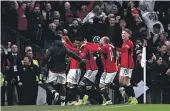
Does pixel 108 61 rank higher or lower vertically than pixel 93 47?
lower

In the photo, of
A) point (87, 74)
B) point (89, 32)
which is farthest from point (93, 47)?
point (89, 32)

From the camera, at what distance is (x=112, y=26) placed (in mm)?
16375

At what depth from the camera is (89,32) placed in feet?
53.2

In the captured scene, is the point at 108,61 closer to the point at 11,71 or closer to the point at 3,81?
the point at 11,71

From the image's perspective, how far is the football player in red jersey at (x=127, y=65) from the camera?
586 inches

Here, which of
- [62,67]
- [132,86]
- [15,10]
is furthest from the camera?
[15,10]

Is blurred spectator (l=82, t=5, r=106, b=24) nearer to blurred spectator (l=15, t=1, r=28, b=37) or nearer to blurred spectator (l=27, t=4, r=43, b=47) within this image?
blurred spectator (l=27, t=4, r=43, b=47)

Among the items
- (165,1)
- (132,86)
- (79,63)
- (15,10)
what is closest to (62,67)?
(79,63)

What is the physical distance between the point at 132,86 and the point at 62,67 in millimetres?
2200

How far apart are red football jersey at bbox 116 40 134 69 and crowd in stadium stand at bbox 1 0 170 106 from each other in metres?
0.39

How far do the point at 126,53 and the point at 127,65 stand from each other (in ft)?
1.10

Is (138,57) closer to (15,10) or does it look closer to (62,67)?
(62,67)

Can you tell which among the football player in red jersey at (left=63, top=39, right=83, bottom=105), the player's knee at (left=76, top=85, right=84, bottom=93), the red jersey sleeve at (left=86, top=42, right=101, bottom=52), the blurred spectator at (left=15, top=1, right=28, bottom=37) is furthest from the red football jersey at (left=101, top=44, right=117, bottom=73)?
the blurred spectator at (left=15, top=1, right=28, bottom=37)

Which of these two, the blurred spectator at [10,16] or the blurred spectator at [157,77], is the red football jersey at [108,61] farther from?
the blurred spectator at [10,16]
